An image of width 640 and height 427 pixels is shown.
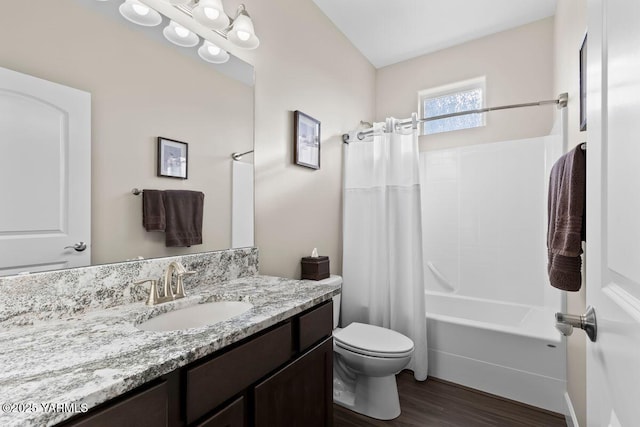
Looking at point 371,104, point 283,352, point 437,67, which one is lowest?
point 283,352

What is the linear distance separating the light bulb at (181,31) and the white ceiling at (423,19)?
4.36ft

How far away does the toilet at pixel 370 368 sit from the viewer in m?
1.76

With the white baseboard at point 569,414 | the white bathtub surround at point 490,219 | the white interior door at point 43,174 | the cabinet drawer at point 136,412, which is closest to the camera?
the cabinet drawer at point 136,412

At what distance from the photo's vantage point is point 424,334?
88.0 inches

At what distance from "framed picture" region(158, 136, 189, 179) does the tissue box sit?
102 cm

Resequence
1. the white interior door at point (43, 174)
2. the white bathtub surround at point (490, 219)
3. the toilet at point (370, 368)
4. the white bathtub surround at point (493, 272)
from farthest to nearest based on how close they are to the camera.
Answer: the white bathtub surround at point (490, 219)
the white bathtub surround at point (493, 272)
the toilet at point (370, 368)
the white interior door at point (43, 174)

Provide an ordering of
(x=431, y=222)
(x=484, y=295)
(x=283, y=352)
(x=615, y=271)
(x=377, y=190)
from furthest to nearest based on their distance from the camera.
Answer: (x=431, y=222)
(x=484, y=295)
(x=377, y=190)
(x=283, y=352)
(x=615, y=271)

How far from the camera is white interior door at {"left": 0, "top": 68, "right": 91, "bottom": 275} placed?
0.91m

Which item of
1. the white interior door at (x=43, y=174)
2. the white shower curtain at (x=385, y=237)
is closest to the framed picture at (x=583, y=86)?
the white shower curtain at (x=385, y=237)

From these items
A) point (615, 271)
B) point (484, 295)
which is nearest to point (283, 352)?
point (615, 271)

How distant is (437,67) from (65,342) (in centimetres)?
336

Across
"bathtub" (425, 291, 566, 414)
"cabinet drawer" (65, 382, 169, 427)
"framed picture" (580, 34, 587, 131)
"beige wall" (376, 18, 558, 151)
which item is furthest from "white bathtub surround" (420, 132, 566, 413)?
"cabinet drawer" (65, 382, 169, 427)

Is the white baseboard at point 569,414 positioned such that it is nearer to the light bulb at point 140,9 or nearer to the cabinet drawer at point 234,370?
the cabinet drawer at point 234,370

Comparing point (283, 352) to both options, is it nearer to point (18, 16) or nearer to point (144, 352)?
point (144, 352)
